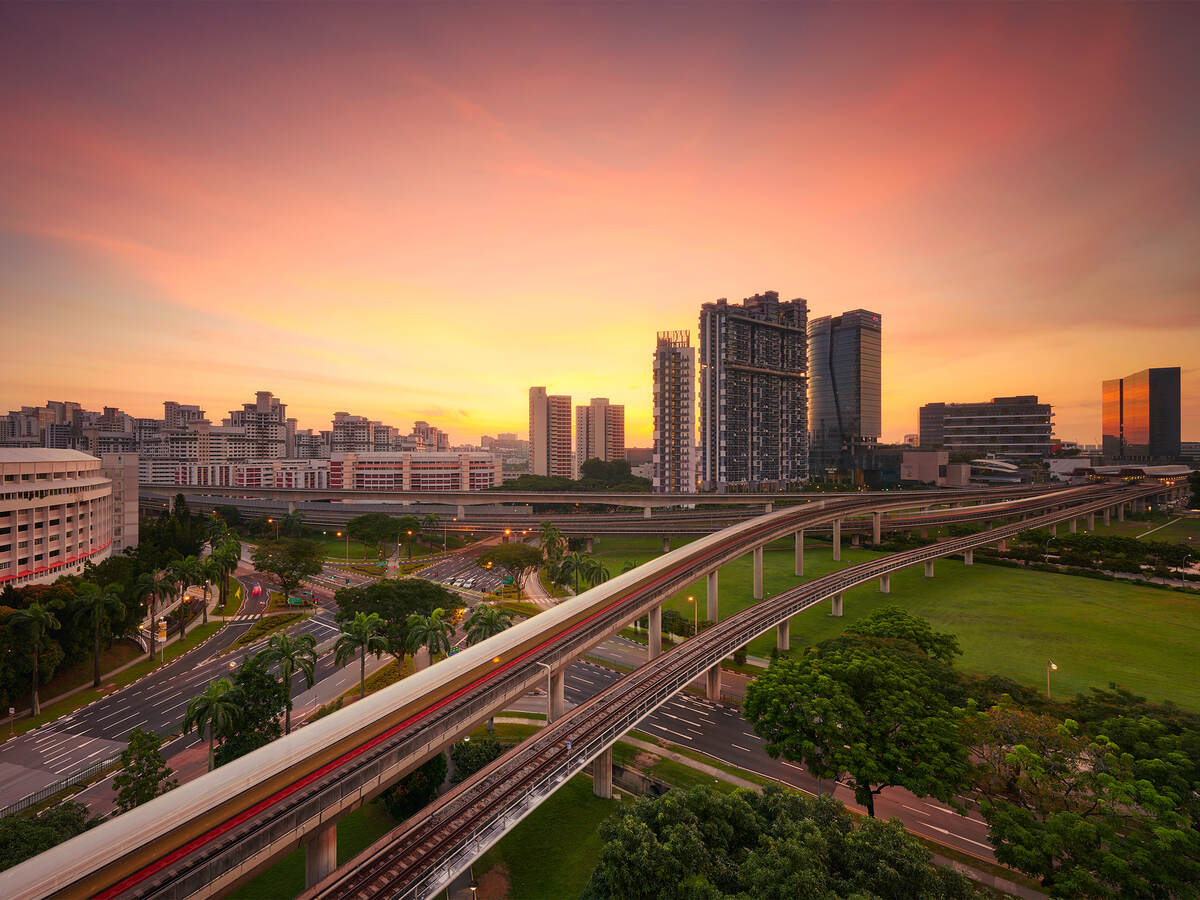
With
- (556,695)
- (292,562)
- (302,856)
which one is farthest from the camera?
(292,562)

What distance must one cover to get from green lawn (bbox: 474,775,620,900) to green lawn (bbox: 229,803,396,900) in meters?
7.90

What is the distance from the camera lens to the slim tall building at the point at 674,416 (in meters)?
176

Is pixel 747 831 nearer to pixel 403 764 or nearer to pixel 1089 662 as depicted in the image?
pixel 403 764

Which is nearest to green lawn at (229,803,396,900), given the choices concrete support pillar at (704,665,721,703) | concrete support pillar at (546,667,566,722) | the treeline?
concrete support pillar at (546,667,566,722)

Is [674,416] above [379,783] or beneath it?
above

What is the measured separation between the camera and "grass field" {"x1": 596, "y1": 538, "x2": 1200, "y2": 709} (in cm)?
5225

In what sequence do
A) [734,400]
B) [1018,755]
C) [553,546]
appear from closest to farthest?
[1018,755], [553,546], [734,400]

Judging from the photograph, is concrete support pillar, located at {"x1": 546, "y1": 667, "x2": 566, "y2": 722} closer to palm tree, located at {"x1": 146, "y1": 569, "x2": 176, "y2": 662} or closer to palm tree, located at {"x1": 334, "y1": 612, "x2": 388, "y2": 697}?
palm tree, located at {"x1": 334, "y1": 612, "x2": 388, "y2": 697}

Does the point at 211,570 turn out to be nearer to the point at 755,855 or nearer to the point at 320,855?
the point at 320,855

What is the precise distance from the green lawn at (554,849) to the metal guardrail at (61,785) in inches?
1282

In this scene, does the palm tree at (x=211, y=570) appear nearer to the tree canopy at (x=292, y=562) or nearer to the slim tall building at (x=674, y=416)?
the tree canopy at (x=292, y=562)

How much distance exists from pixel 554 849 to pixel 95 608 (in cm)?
5513

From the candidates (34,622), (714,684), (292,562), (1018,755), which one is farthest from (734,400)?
(34,622)

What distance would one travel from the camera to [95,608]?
53.2 m
